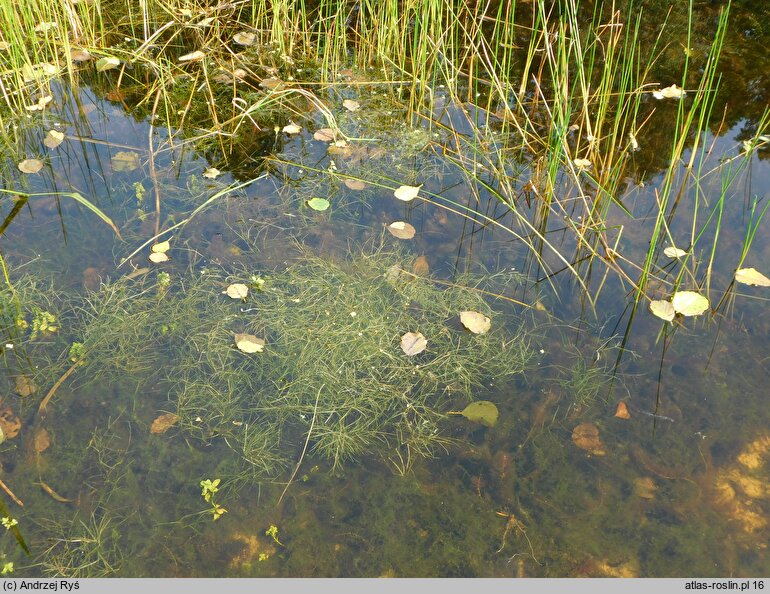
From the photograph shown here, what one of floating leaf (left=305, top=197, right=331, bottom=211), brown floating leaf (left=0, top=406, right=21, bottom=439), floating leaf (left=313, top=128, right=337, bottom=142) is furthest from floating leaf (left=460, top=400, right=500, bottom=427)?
floating leaf (left=313, top=128, right=337, bottom=142)

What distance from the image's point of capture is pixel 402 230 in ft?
8.70

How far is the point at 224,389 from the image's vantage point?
2084 mm

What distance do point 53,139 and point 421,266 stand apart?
6.51ft

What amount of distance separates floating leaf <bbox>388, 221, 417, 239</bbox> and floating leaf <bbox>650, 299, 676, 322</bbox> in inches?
39.1

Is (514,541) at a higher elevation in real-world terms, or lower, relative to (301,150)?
lower

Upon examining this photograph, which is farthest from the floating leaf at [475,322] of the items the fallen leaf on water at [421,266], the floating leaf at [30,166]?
the floating leaf at [30,166]

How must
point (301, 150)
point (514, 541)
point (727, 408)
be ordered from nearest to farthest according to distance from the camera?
point (514, 541), point (727, 408), point (301, 150)

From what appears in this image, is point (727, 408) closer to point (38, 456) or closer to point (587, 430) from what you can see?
point (587, 430)

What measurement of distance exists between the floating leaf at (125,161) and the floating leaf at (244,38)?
120 centimetres

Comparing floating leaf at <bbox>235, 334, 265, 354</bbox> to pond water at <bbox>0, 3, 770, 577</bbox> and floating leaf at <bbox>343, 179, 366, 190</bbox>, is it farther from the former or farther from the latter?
floating leaf at <bbox>343, 179, 366, 190</bbox>

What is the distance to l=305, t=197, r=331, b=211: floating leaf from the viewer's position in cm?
278

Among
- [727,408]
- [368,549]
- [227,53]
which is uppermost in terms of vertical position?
[227,53]

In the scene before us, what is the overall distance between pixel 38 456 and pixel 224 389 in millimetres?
582
